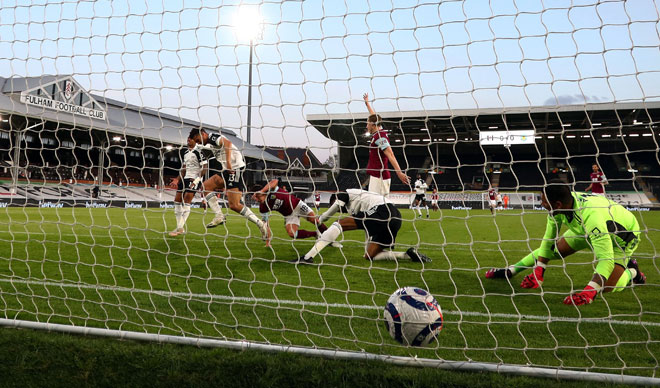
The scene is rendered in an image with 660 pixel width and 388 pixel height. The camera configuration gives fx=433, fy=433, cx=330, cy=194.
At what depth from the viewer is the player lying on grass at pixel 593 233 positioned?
339 centimetres

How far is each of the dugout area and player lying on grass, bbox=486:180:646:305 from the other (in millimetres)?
206

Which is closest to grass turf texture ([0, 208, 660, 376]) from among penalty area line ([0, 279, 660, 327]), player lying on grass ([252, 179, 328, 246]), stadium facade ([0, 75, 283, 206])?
penalty area line ([0, 279, 660, 327])

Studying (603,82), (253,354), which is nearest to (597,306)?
(603,82)

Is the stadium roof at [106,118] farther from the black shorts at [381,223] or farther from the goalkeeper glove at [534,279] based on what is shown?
the goalkeeper glove at [534,279]

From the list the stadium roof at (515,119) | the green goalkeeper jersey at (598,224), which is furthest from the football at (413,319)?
the green goalkeeper jersey at (598,224)

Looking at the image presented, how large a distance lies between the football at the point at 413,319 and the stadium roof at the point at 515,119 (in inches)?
48.7

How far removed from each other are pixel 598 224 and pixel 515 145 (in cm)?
212

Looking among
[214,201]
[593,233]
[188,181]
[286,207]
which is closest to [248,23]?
[593,233]

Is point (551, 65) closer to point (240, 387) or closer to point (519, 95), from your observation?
point (519, 95)

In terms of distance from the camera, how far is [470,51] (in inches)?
109

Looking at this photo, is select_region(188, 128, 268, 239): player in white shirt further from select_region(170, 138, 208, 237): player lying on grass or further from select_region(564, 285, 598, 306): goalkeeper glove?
select_region(564, 285, 598, 306): goalkeeper glove

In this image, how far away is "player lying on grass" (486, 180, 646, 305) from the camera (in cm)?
339

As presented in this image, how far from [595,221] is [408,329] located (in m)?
2.05

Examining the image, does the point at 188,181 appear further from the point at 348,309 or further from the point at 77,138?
the point at 77,138
